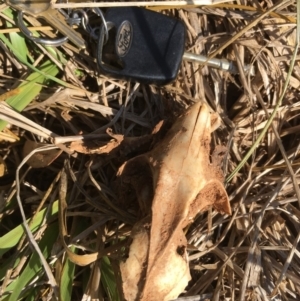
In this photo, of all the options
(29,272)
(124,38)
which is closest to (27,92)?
(124,38)

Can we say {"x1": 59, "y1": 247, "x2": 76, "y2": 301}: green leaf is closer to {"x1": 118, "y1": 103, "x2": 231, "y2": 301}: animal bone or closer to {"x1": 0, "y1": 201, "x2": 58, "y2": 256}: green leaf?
{"x1": 0, "y1": 201, "x2": 58, "y2": 256}: green leaf

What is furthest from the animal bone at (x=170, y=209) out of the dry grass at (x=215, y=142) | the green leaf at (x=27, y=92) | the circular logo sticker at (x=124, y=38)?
the green leaf at (x=27, y=92)

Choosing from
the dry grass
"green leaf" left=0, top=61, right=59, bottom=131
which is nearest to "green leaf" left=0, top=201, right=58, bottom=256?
the dry grass

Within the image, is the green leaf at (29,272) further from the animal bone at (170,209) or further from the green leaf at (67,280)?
the animal bone at (170,209)

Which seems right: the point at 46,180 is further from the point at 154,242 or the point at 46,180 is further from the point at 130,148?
the point at 154,242

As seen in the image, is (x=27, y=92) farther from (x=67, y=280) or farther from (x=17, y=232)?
(x=67, y=280)
